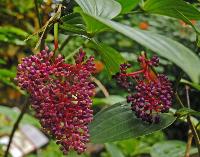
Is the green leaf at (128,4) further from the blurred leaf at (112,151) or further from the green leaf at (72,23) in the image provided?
the blurred leaf at (112,151)

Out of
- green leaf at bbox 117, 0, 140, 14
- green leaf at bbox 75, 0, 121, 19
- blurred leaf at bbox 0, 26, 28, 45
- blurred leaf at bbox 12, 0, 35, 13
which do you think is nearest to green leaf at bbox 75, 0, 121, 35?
green leaf at bbox 75, 0, 121, 19

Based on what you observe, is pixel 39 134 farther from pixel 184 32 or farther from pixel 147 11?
pixel 147 11

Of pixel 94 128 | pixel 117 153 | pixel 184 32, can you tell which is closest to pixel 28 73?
pixel 94 128

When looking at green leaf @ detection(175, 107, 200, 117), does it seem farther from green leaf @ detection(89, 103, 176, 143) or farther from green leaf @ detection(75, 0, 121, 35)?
green leaf @ detection(75, 0, 121, 35)

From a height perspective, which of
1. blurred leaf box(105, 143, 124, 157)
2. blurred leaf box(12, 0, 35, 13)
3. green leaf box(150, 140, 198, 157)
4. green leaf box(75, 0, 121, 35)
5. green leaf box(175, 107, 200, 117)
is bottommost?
blurred leaf box(105, 143, 124, 157)

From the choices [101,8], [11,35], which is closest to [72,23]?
[101,8]

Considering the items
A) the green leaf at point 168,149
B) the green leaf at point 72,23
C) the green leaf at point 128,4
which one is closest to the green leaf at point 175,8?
the green leaf at point 128,4
